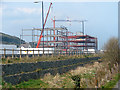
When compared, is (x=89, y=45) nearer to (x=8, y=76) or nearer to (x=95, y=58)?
(x=95, y=58)

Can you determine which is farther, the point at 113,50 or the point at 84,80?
the point at 113,50

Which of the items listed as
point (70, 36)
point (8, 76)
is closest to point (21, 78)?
point (8, 76)

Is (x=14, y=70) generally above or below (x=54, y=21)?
below

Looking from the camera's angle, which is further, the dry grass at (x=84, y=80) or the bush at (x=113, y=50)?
the bush at (x=113, y=50)

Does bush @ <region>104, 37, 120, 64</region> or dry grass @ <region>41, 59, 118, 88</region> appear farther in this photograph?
bush @ <region>104, 37, 120, 64</region>

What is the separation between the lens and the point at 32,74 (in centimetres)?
2159

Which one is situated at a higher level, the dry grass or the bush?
the bush

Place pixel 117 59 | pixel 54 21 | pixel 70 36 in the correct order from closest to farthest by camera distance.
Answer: pixel 117 59 → pixel 54 21 → pixel 70 36

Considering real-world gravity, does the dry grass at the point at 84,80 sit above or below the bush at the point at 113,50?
below

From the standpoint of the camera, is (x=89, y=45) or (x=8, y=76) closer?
(x=8, y=76)

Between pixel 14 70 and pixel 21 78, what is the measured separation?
872mm

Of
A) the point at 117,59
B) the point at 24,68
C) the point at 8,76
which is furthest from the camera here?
the point at 117,59

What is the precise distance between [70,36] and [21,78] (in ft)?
303

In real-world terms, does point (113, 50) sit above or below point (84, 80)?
above
